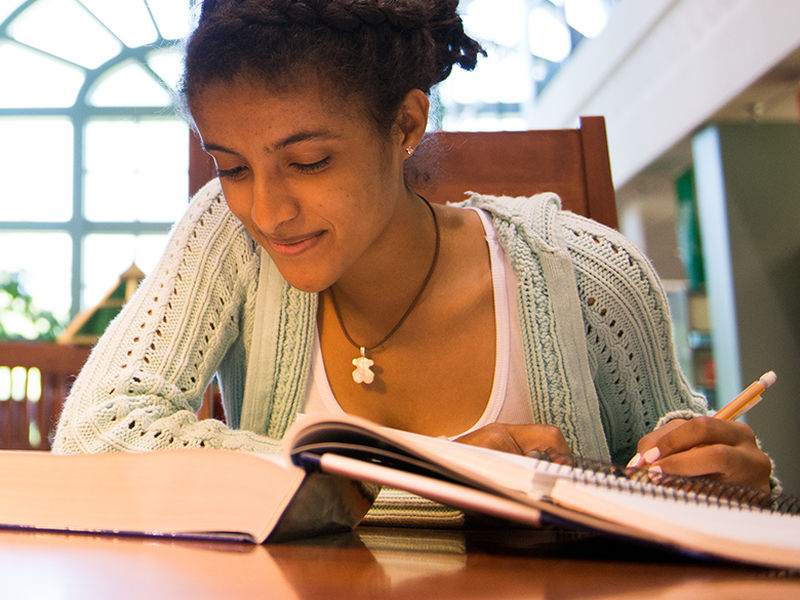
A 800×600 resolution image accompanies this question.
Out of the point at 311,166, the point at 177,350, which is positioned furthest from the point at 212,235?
the point at 311,166

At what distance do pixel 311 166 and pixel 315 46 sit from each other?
0.13 m

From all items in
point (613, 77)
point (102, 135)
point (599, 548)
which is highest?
point (102, 135)

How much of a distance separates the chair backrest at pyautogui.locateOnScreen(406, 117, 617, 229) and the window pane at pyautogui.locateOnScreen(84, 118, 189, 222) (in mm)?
6349

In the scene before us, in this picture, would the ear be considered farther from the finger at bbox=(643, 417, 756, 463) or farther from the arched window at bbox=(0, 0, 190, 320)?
the arched window at bbox=(0, 0, 190, 320)

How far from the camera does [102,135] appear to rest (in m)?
7.57

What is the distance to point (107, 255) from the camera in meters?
7.54

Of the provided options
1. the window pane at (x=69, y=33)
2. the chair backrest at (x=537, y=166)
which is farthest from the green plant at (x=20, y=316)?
the chair backrest at (x=537, y=166)

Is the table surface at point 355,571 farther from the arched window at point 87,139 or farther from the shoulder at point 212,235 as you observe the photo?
the arched window at point 87,139

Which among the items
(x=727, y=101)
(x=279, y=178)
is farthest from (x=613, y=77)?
(x=279, y=178)

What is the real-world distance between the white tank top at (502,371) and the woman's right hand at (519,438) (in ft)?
1.04

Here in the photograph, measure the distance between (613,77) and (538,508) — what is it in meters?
5.85

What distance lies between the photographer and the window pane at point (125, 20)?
291 inches

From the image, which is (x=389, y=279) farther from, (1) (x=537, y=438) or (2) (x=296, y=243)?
(1) (x=537, y=438)

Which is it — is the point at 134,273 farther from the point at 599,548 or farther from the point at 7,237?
the point at 7,237
